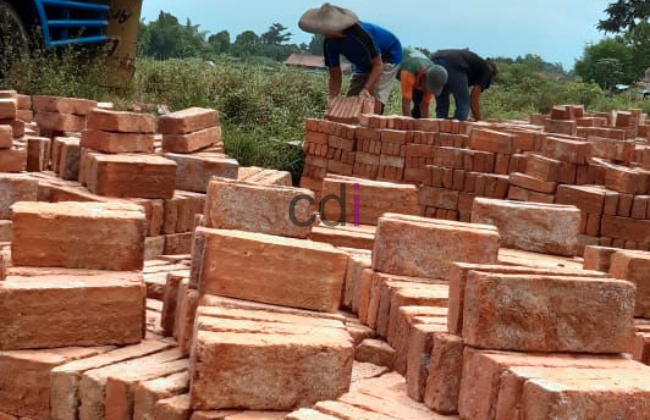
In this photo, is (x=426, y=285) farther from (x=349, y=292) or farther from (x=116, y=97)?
(x=116, y=97)

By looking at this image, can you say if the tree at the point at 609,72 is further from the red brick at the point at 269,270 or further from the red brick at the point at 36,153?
the red brick at the point at 269,270

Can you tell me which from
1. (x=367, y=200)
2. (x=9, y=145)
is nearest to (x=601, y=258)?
(x=367, y=200)

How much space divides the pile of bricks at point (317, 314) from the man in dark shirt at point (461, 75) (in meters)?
8.18

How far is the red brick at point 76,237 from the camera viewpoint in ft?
18.3

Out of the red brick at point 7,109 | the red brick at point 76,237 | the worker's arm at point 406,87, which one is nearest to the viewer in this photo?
the red brick at point 76,237

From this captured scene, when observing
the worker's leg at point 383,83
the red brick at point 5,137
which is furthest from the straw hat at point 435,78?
the red brick at point 5,137

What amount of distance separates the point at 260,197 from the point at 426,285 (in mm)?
1078

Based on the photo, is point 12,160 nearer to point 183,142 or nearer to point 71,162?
point 71,162

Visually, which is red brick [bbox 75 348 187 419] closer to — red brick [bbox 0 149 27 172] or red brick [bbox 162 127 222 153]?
red brick [bbox 0 149 27 172]

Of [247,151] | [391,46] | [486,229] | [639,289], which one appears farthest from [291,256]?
[391,46]

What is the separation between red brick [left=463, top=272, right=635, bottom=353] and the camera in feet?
14.2

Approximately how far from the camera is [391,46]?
14.3 meters

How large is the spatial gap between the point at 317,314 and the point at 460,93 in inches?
414

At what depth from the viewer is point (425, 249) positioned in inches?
222
